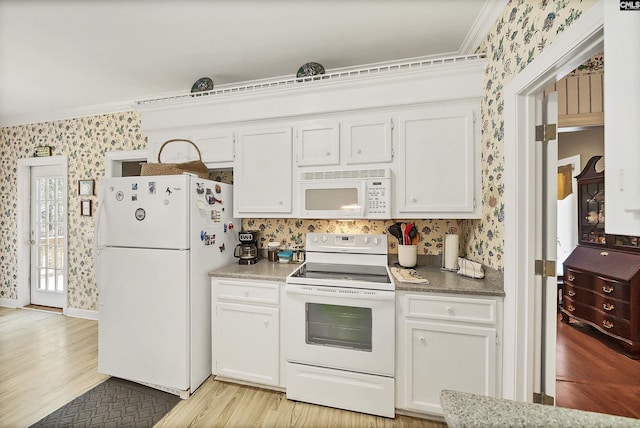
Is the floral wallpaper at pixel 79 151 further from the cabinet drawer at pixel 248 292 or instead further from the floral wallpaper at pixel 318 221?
the cabinet drawer at pixel 248 292

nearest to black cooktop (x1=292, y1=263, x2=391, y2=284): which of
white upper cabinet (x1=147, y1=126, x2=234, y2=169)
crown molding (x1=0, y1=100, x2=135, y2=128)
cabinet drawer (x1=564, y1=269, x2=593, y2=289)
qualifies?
white upper cabinet (x1=147, y1=126, x2=234, y2=169)

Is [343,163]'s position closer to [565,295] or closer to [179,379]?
[179,379]

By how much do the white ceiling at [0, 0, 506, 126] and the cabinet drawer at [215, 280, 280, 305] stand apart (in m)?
1.80

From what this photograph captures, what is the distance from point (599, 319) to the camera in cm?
274

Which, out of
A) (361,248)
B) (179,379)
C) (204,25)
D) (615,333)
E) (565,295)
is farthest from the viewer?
(565,295)

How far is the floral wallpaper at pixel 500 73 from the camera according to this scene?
126 centimetres

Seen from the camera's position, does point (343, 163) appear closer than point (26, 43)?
No

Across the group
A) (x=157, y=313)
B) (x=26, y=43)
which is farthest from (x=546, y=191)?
(x=26, y=43)

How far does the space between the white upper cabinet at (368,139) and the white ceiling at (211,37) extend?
1.89ft

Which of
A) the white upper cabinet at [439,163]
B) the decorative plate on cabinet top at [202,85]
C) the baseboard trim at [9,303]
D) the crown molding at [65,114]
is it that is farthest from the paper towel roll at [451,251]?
the baseboard trim at [9,303]

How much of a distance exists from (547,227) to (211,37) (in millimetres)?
2465

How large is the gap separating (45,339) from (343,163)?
11.8 ft

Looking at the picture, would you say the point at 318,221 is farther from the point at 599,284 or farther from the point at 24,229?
the point at 24,229

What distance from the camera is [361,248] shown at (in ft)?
7.48
